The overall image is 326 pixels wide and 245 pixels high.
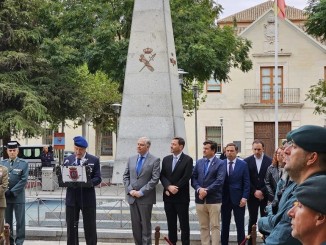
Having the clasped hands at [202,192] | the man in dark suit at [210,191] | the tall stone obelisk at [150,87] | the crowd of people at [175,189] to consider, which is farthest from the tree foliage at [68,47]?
the clasped hands at [202,192]

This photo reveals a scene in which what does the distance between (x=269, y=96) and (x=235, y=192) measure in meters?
45.2

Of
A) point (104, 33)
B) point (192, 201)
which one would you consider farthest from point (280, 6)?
point (192, 201)

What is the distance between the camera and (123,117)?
16.6 m

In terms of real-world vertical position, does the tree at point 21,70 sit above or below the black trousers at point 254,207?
above

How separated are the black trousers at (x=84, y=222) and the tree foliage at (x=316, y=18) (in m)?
21.0

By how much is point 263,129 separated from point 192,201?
39.3 m

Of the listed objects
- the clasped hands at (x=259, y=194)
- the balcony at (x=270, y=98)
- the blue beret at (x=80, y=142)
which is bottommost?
the clasped hands at (x=259, y=194)

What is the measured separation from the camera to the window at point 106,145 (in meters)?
63.2

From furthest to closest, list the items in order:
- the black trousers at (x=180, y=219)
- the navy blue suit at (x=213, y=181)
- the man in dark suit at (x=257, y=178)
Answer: the man in dark suit at (x=257, y=178)
the black trousers at (x=180, y=219)
the navy blue suit at (x=213, y=181)

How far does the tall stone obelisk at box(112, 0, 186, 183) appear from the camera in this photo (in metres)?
16.3

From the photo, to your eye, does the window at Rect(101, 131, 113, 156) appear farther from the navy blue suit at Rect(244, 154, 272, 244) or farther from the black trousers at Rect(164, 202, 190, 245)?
the black trousers at Rect(164, 202, 190, 245)

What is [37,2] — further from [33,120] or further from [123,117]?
[123,117]

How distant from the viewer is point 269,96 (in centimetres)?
5634

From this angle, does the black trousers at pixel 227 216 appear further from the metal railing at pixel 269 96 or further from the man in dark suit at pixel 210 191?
the metal railing at pixel 269 96
